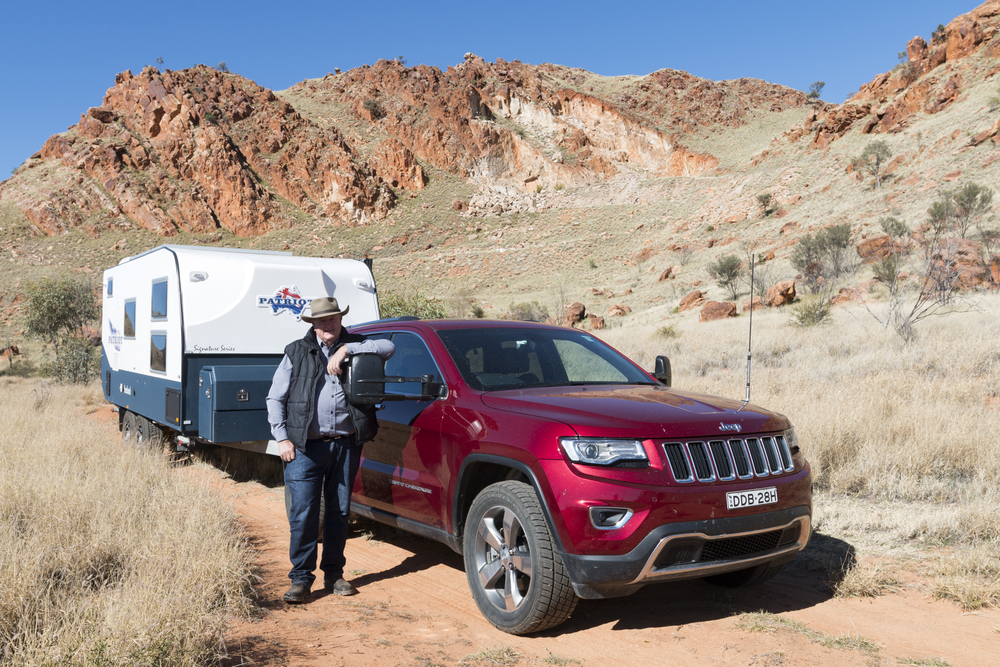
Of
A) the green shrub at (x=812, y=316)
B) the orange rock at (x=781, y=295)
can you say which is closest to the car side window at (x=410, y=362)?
the green shrub at (x=812, y=316)

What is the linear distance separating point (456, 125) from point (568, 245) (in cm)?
2580

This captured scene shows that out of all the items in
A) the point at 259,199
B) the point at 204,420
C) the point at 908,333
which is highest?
the point at 259,199

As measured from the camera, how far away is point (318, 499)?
187 inches

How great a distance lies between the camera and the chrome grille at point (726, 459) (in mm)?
3777

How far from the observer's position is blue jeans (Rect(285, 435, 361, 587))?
4.66 meters

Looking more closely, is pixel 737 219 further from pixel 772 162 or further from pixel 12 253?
pixel 12 253

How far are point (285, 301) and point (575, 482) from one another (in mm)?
5891

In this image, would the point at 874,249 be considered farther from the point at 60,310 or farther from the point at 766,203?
the point at 60,310

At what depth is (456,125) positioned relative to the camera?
7612cm

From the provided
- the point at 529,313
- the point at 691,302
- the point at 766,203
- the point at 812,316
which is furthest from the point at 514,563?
the point at 766,203

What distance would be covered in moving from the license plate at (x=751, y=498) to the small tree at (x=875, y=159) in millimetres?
45388

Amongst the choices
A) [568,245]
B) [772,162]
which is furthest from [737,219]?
[568,245]

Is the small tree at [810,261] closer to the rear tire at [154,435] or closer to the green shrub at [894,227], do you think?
the green shrub at [894,227]

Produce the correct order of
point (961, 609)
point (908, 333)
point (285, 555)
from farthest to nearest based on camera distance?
point (908, 333) → point (285, 555) → point (961, 609)
